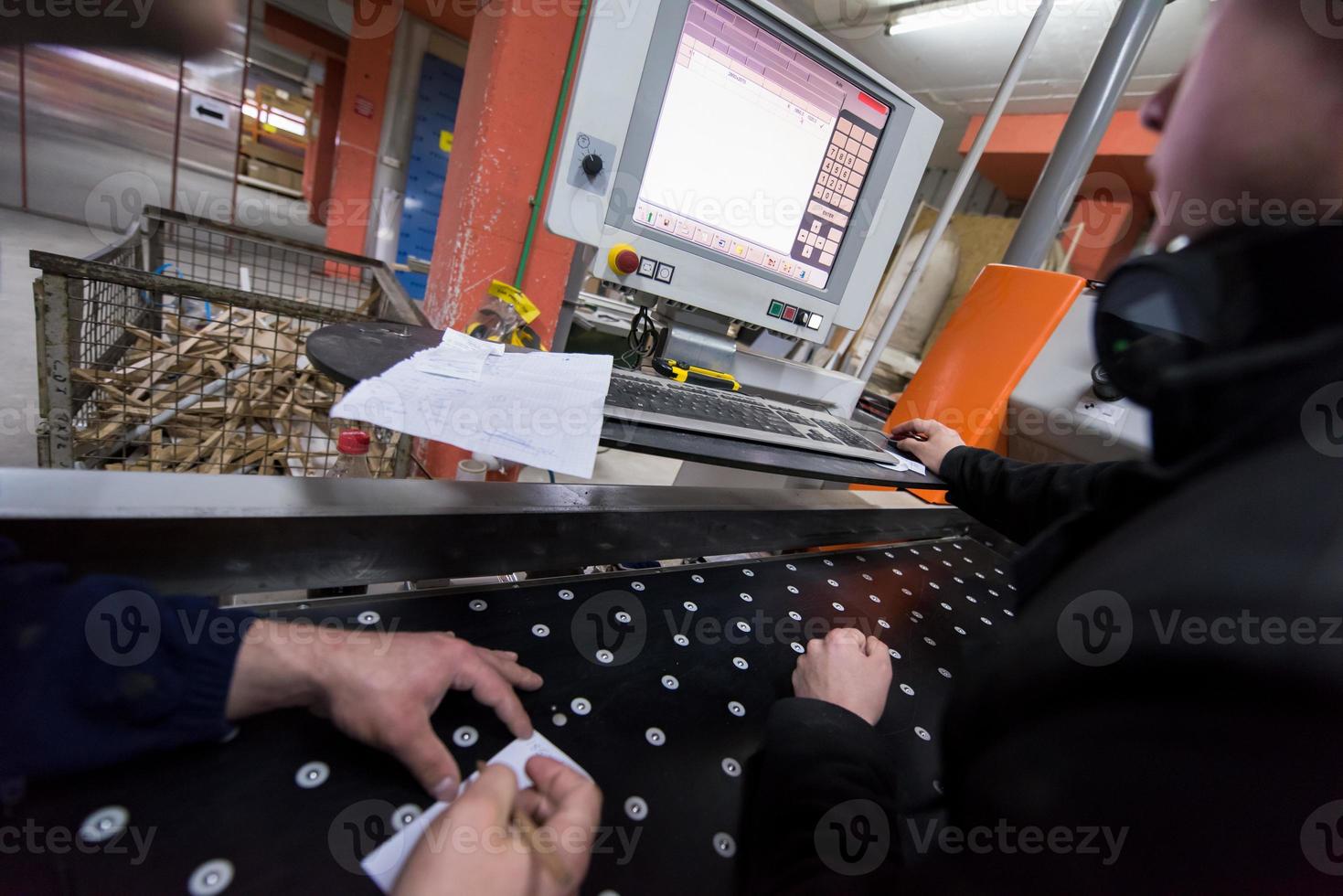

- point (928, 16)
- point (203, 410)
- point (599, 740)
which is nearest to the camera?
point (599, 740)

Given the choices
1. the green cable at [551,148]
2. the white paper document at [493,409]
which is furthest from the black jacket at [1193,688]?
the green cable at [551,148]

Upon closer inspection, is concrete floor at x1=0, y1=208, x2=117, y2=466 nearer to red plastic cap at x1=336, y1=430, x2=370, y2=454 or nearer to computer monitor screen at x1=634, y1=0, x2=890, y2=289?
red plastic cap at x1=336, y1=430, x2=370, y2=454

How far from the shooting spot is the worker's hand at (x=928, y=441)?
96 centimetres

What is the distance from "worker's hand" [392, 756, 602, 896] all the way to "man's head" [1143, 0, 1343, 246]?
615 millimetres

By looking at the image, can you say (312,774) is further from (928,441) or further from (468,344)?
(928,441)

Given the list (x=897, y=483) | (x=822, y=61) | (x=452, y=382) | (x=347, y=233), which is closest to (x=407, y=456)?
(x=452, y=382)

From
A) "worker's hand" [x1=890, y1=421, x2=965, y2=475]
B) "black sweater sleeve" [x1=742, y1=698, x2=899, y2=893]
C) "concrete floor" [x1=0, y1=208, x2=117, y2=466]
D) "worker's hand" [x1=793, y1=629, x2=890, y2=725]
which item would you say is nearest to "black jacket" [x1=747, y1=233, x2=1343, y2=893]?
"black sweater sleeve" [x1=742, y1=698, x2=899, y2=893]

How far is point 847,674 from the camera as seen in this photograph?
21.9 inches

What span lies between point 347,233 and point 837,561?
6.89m

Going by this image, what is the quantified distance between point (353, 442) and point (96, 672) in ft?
3.30

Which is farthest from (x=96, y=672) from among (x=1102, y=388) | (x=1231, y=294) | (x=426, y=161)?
(x=426, y=161)

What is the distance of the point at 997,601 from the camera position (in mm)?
946

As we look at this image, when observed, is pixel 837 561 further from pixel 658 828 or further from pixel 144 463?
pixel 144 463

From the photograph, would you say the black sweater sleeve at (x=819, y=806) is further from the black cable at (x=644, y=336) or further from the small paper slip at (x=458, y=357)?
the black cable at (x=644, y=336)
